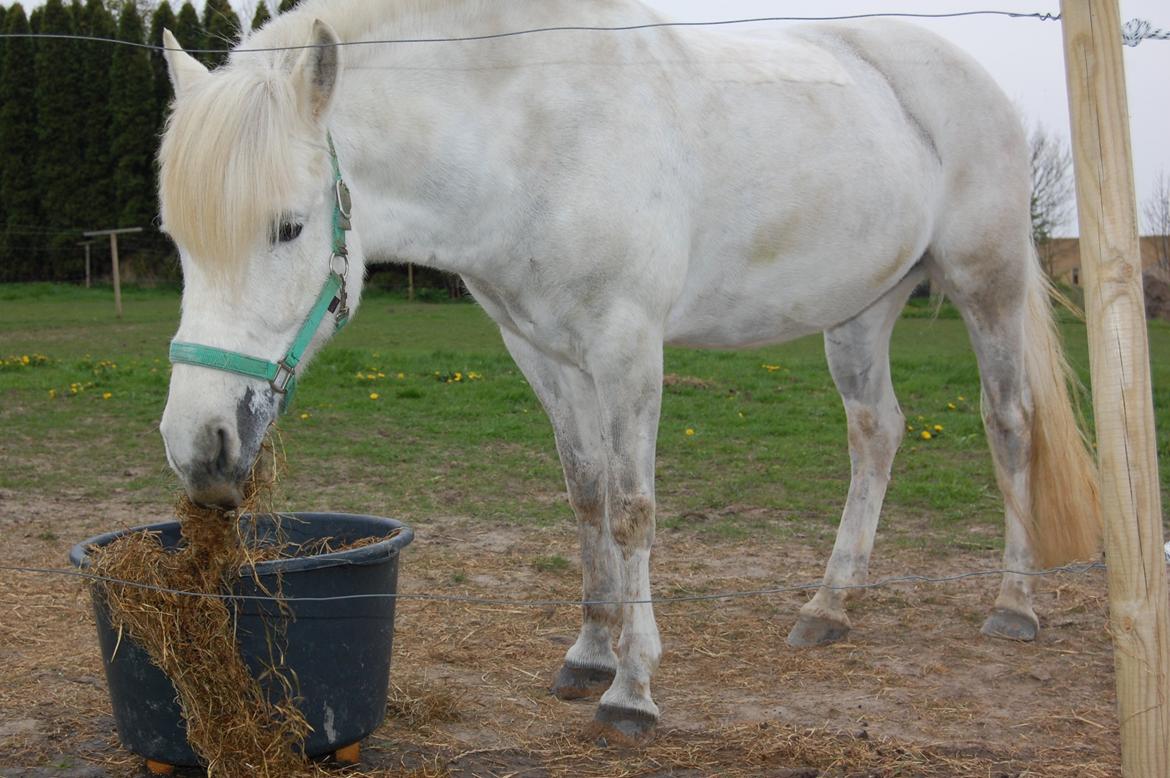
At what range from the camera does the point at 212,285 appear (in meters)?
2.57

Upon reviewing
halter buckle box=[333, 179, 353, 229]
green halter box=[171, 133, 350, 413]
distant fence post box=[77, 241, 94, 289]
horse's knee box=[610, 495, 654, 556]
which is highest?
distant fence post box=[77, 241, 94, 289]

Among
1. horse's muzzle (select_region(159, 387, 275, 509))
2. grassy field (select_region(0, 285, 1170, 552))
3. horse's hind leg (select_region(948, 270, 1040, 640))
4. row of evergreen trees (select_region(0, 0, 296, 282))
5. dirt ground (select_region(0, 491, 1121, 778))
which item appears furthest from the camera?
row of evergreen trees (select_region(0, 0, 296, 282))

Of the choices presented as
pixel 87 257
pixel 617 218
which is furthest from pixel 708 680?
pixel 87 257

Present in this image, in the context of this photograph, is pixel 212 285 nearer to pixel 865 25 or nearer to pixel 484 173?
pixel 484 173

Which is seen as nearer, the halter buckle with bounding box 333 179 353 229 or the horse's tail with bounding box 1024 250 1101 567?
the halter buckle with bounding box 333 179 353 229

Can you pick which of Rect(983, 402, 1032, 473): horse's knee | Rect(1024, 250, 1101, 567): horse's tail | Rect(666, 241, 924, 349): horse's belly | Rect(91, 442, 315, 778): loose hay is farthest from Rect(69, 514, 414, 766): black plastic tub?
Rect(1024, 250, 1101, 567): horse's tail

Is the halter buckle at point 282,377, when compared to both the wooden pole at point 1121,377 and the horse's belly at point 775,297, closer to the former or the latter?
the horse's belly at point 775,297

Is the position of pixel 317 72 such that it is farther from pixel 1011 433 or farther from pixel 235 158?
pixel 1011 433

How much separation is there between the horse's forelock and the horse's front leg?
3.46ft

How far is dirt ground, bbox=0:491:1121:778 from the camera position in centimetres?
312

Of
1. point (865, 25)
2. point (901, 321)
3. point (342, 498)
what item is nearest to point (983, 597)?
point (865, 25)

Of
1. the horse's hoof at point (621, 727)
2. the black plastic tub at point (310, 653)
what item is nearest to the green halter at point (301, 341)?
the black plastic tub at point (310, 653)

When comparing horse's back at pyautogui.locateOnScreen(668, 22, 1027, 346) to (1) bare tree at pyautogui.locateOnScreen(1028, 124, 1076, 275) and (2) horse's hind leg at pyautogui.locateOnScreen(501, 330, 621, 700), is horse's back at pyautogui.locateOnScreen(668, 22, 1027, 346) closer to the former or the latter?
(2) horse's hind leg at pyautogui.locateOnScreen(501, 330, 621, 700)

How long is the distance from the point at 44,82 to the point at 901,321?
22002 millimetres
